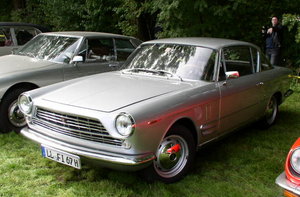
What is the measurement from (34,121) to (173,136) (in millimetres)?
1612

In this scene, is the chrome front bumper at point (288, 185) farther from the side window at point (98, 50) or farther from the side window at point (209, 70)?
the side window at point (98, 50)

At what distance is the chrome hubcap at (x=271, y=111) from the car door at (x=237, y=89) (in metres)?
0.62

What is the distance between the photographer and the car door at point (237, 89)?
4.34m

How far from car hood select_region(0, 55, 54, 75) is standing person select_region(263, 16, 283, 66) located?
5968mm

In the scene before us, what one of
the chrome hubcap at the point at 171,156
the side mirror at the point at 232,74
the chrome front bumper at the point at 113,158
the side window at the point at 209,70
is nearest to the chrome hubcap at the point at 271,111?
the side mirror at the point at 232,74

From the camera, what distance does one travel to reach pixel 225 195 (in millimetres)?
3521

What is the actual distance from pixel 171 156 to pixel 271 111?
2.81 m

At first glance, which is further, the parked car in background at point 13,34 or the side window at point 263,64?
the parked car in background at point 13,34

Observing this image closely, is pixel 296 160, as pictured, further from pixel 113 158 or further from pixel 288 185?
pixel 113 158

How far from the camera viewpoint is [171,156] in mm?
3652

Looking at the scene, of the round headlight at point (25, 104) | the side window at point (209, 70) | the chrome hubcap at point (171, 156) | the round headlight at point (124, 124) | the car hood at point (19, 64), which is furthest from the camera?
the car hood at point (19, 64)

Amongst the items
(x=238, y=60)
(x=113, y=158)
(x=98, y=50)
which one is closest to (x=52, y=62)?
(x=98, y=50)

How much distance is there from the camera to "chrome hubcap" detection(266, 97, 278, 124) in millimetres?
5625

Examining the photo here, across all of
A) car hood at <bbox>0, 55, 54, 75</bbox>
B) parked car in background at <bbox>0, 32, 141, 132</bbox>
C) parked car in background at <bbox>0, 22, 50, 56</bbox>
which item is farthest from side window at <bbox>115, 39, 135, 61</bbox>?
parked car in background at <bbox>0, 22, 50, 56</bbox>
